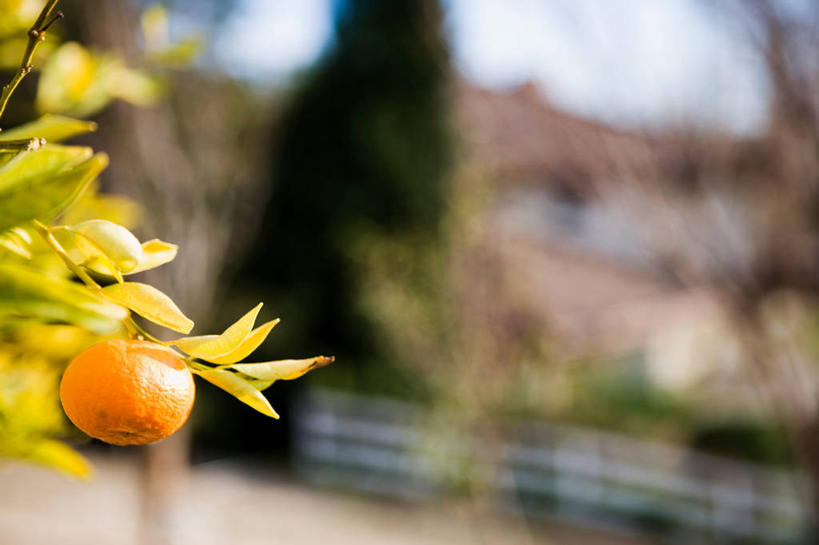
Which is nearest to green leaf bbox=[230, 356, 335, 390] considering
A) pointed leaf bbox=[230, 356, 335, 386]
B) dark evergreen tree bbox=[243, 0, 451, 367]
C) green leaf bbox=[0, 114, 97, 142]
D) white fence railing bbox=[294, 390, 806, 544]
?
pointed leaf bbox=[230, 356, 335, 386]

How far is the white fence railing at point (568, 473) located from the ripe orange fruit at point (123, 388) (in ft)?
18.7

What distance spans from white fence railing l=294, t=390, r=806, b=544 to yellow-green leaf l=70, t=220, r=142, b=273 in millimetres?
5802

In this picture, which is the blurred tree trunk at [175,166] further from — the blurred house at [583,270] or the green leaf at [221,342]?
the green leaf at [221,342]

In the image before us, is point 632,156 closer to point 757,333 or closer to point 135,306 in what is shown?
point 757,333

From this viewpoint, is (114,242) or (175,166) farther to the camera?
(175,166)

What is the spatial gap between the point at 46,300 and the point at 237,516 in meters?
7.15

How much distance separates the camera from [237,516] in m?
7.03

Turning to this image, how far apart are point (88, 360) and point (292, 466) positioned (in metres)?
9.04

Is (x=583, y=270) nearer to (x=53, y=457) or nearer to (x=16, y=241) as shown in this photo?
(x=53, y=457)

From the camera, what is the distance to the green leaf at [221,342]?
0.54 m

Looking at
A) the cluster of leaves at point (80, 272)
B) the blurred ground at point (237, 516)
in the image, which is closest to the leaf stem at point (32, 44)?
the cluster of leaves at point (80, 272)

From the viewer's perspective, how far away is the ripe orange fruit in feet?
1.93

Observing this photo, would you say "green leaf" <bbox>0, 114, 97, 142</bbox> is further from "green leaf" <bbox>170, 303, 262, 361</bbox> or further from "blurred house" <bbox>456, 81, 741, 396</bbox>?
"blurred house" <bbox>456, 81, 741, 396</bbox>

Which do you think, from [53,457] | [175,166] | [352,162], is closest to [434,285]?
[352,162]
